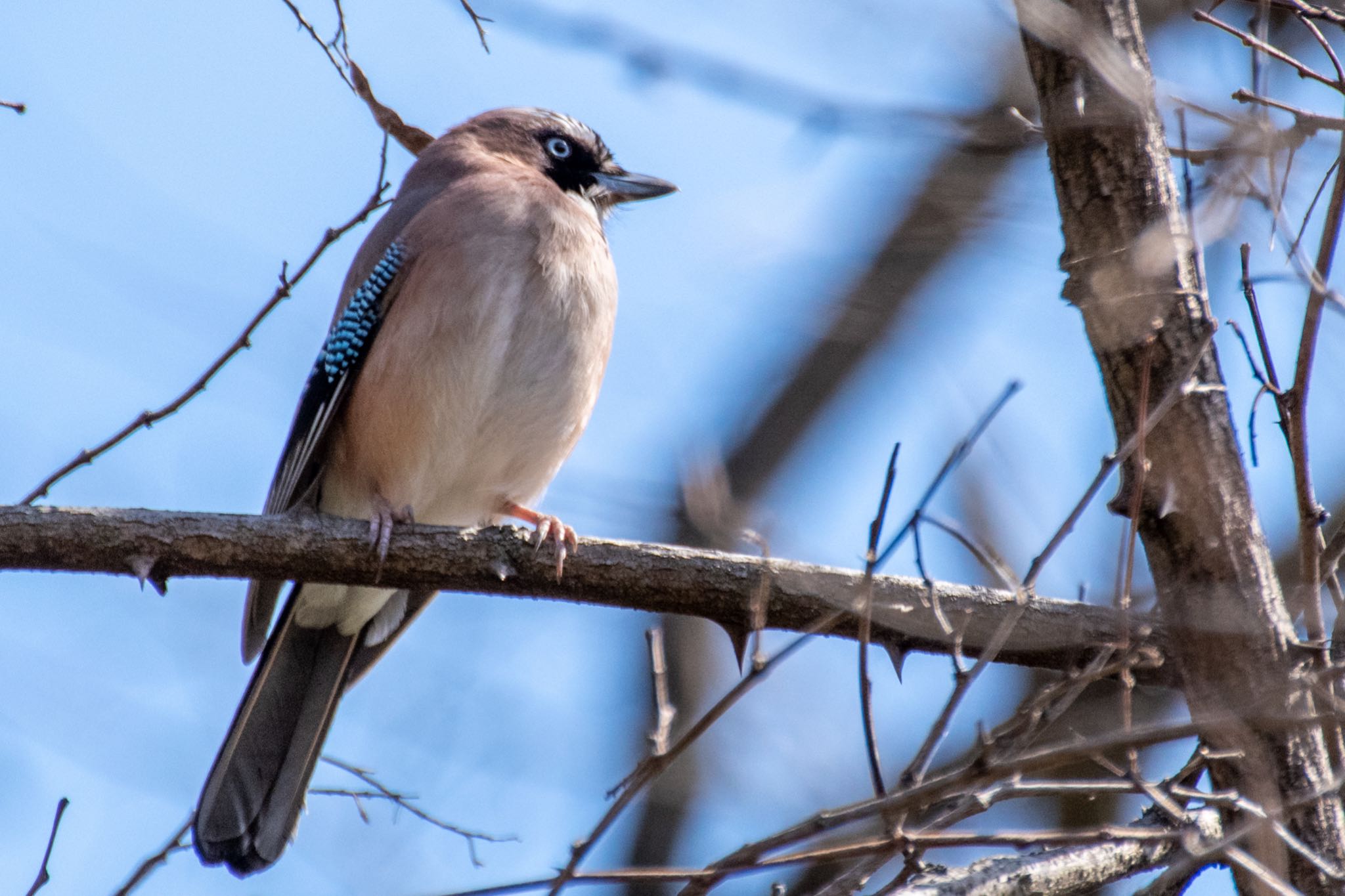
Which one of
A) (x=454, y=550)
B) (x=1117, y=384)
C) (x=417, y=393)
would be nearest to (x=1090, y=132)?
(x=1117, y=384)

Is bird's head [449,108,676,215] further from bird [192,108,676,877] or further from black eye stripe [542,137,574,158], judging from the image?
bird [192,108,676,877]

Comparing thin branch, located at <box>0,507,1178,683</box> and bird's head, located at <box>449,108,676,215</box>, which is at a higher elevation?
bird's head, located at <box>449,108,676,215</box>

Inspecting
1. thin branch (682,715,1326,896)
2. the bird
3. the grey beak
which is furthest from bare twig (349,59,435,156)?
thin branch (682,715,1326,896)

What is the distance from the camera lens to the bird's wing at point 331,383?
5.06m

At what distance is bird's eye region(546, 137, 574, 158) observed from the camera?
6.02 metres

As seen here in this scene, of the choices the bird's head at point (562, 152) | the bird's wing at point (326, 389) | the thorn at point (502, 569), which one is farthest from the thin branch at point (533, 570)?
the bird's head at point (562, 152)

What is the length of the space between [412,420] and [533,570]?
1.30m

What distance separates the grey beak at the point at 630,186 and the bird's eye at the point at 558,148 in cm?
17

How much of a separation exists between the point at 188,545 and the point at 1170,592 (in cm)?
245

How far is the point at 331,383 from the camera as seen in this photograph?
5.12m

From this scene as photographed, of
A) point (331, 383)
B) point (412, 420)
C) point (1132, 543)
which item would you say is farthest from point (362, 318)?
point (1132, 543)

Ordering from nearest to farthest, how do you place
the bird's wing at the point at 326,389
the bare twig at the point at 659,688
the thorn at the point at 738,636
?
the bare twig at the point at 659,688, the thorn at the point at 738,636, the bird's wing at the point at 326,389

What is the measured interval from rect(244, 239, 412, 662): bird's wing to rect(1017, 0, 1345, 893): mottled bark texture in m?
2.63

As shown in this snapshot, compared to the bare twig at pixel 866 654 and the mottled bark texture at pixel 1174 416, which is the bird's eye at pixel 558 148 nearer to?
the mottled bark texture at pixel 1174 416
